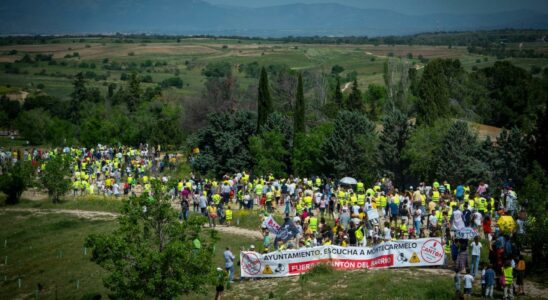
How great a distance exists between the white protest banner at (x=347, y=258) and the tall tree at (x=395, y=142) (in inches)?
1050

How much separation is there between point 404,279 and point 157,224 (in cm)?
956

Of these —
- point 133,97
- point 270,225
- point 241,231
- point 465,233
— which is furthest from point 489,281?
point 133,97

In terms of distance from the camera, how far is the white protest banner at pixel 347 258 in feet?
89.2

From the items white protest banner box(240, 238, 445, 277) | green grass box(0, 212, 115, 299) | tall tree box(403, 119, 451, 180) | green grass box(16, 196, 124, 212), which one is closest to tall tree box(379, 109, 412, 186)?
tall tree box(403, 119, 451, 180)

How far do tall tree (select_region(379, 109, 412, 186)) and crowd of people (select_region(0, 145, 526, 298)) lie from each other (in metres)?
5.85

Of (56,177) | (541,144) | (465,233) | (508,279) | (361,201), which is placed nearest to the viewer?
(508,279)

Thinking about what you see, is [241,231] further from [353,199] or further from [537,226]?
[537,226]

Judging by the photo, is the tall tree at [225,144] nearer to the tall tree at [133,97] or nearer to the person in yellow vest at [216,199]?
the person in yellow vest at [216,199]

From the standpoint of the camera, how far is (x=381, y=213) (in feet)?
124

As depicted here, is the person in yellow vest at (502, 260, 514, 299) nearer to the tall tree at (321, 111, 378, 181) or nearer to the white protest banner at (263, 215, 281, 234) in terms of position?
the white protest banner at (263, 215, 281, 234)

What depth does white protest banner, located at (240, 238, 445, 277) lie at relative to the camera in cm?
2720

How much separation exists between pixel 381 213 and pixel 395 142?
17179mm

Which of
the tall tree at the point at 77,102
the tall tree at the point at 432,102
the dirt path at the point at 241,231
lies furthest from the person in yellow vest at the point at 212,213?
the tall tree at the point at 77,102

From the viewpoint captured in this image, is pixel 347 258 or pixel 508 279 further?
pixel 347 258
